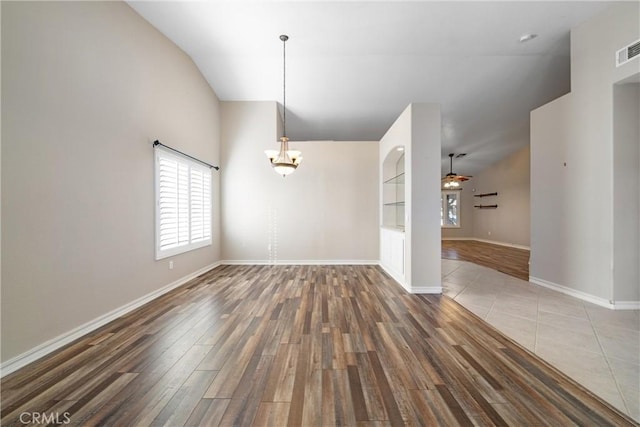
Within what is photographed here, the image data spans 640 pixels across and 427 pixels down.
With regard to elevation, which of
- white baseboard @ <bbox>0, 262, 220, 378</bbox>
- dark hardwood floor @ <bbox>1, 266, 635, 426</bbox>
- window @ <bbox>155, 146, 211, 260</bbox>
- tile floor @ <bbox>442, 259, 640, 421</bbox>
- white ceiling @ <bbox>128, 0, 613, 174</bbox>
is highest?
white ceiling @ <bbox>128, 0, 613, 174</bbox>

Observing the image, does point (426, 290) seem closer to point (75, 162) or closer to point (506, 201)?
point (75, 162)

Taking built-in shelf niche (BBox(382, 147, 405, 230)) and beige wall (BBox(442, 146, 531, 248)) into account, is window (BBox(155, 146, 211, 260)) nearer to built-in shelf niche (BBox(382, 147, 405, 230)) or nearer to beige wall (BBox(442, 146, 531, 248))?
built-in shelf niche (BBox(382, 147, 405, 230))

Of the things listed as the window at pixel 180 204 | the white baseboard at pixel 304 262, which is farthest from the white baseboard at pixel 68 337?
the white baseboard at pixel 304 262

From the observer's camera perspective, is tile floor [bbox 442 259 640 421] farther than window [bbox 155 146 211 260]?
No

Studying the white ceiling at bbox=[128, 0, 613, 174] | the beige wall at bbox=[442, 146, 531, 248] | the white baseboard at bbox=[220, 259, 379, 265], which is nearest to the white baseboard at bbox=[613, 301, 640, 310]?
the white baseboard at bbox=[220, 259, 379, 265]

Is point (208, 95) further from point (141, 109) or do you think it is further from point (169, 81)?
point (141, 109)

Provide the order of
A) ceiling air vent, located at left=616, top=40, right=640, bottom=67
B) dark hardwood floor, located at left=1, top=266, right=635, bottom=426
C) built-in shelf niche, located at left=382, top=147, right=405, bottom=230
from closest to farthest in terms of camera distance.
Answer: dark hardwood floor, located at left=1, top=266, right=635, bottom=426, ceiling air vent, located at left=616, top=40, right=640, bottom=67, built-in shelf niche, located at left=382, top=147, right=405, bottom=230

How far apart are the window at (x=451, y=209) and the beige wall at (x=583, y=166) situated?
26.6 ft

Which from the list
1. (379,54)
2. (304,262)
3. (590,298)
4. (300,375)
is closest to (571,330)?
(590,298)

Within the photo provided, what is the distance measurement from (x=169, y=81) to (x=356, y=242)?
16.2 feet

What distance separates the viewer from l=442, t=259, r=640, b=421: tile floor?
1.82 metres

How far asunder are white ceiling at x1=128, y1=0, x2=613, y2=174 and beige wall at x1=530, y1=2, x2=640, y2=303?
0.51 m

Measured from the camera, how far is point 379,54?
4617 mm

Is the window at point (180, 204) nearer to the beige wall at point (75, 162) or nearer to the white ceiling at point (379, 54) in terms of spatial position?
the beige wall at point (75, 162)
